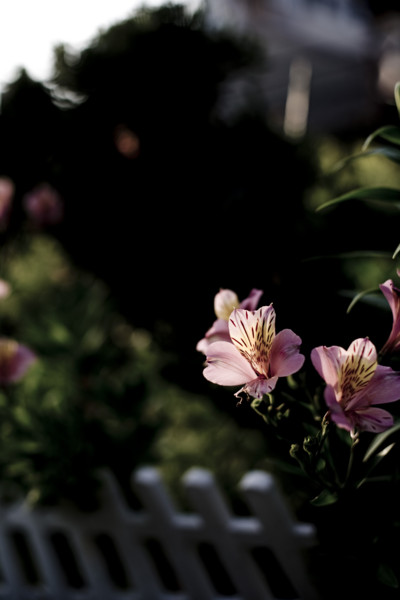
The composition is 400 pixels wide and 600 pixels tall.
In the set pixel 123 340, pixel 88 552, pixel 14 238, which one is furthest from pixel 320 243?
pixel 123 340

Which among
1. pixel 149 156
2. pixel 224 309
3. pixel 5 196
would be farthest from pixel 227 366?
pixel 5 196

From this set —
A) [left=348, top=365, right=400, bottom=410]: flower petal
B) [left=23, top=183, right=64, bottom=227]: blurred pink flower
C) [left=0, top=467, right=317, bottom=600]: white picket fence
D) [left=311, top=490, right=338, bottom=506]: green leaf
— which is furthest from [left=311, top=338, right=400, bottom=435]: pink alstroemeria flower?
[left=23, top=183, right=64, bottom=227]: blurred pink flower

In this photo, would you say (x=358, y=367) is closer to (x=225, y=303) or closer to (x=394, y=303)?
(x=394, y=303)

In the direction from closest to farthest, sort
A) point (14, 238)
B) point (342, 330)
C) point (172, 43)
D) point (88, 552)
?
point (342, 330), point (172, 43), point (88, 552), point (14, 238)

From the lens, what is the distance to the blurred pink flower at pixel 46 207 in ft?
4.72

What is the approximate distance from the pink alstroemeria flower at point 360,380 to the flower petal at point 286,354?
2 centimetres

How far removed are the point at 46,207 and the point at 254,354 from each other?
0.97 metres

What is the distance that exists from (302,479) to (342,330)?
0.29m

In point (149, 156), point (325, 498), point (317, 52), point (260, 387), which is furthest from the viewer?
point (317, 52)

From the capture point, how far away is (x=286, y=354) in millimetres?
616

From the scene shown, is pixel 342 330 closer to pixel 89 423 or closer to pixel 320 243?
pixel 320 243

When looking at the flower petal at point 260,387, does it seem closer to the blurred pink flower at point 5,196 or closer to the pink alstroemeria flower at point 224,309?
the pink alstroemeria flower at point 224,309

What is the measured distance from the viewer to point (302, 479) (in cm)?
107

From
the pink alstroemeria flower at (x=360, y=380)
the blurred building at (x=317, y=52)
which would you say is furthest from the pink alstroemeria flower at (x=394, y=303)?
the blurred building at (x=317, y=52)
